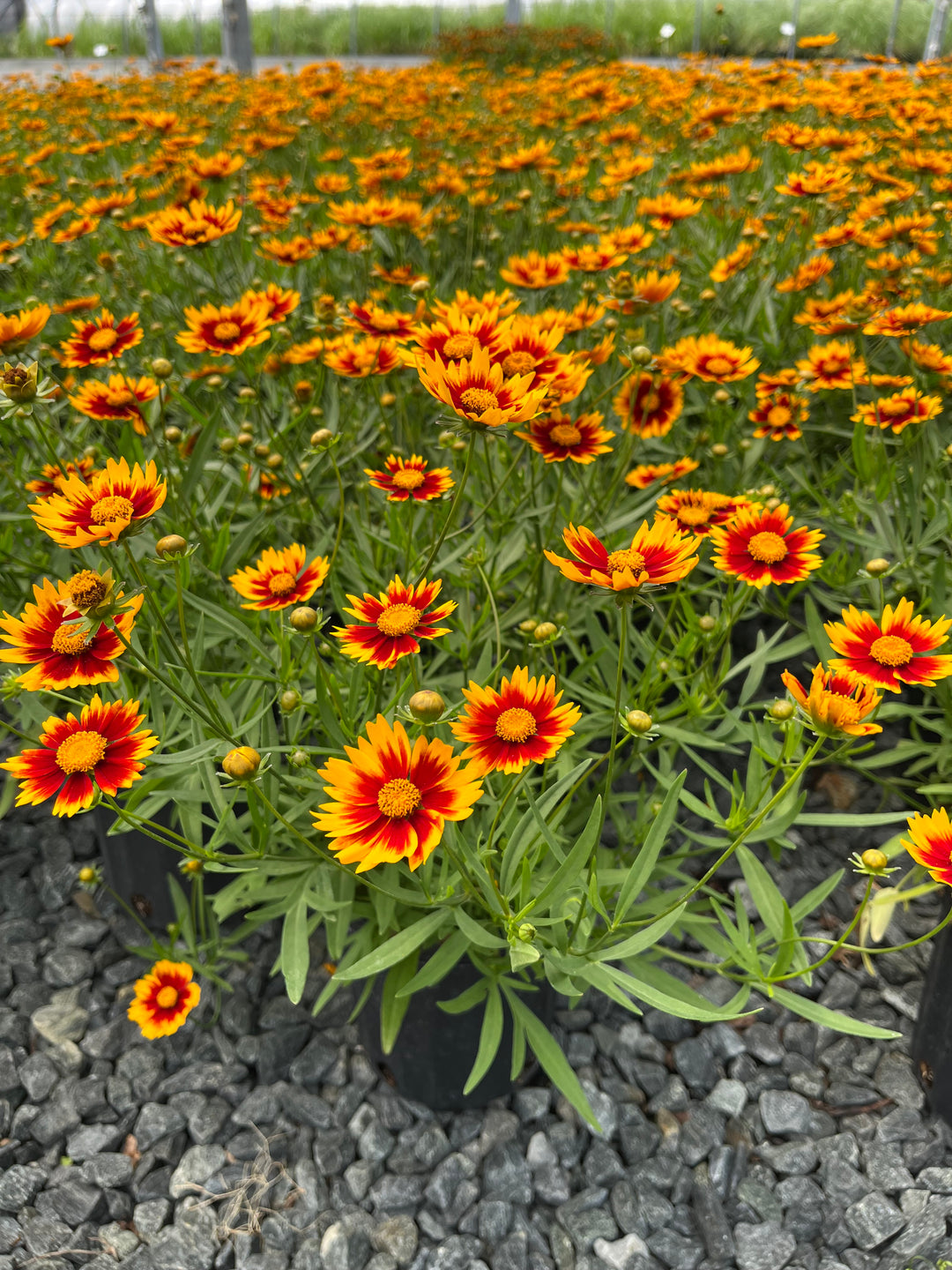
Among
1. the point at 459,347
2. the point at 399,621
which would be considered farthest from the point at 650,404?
the point at 399,621

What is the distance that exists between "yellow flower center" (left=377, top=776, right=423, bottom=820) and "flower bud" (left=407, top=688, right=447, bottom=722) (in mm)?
67

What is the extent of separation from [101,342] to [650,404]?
972 mm

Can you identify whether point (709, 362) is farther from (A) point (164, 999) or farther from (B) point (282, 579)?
(A) point (164, 999)

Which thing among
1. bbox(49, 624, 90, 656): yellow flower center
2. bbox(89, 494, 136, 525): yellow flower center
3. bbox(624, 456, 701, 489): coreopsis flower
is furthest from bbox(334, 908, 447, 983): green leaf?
bbox(624, 456, 701, 489): coreopsis flower

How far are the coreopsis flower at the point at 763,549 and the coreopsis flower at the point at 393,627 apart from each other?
15.2 inches

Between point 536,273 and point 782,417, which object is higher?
point 536,273

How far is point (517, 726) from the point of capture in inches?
35.7

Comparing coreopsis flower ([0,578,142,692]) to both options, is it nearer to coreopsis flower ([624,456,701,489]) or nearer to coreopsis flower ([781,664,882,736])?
coreopsis flower ([781,664,882,736])

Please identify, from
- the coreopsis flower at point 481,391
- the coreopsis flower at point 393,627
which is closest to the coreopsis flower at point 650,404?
the coreopsis flower at point 481,391

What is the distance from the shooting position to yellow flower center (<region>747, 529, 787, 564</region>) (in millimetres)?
1118

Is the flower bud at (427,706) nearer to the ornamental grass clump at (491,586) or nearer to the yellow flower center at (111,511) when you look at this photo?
the ornamental grass clump at (491,586)

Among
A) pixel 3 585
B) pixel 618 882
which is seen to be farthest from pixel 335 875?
pixel 3 585

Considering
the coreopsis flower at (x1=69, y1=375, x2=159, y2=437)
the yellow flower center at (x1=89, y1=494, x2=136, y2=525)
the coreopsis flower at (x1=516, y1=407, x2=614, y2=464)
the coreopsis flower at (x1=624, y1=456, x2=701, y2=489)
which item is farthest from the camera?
the coreopsis flower at (x1=624, y1=456, x2=701, y2=489)

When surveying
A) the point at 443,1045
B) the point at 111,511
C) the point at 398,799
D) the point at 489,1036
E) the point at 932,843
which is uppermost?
the point at 111,511
